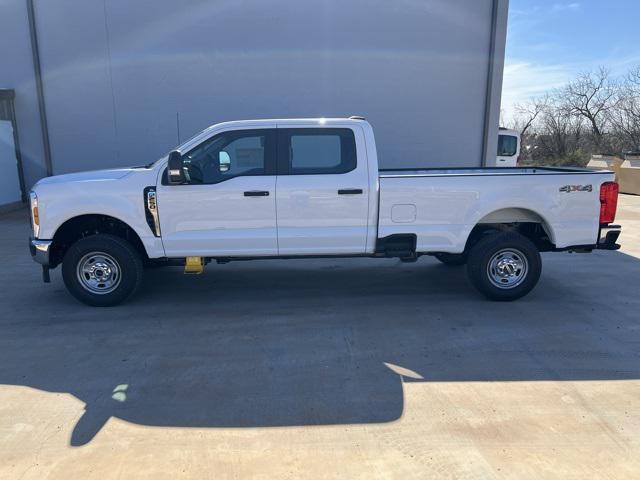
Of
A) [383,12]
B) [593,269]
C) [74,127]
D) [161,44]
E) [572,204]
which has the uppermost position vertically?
[383,12]

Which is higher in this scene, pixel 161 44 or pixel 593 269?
pixel 161 44

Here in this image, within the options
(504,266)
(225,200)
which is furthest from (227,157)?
(504,266)

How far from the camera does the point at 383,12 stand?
486 inches

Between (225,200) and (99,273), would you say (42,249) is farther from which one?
(225,200)

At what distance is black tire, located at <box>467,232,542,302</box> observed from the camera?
546 centimetres

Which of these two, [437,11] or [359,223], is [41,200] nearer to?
[359,223]

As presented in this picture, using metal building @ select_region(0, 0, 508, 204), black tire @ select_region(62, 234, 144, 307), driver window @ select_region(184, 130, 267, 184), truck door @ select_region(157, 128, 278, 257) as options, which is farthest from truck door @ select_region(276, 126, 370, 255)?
metal building @ select_region(0, 0, 508, 204)

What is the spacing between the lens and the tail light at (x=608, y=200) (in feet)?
17.5

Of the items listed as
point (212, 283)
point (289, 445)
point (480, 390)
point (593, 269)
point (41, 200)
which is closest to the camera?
point (289, 445)

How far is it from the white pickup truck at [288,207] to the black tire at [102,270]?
11 millimetres

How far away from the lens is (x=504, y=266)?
5.55 m

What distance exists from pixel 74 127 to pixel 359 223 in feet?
34.8

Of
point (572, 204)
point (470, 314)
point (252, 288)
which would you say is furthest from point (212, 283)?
point (572, 204)

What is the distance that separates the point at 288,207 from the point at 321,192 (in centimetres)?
39
